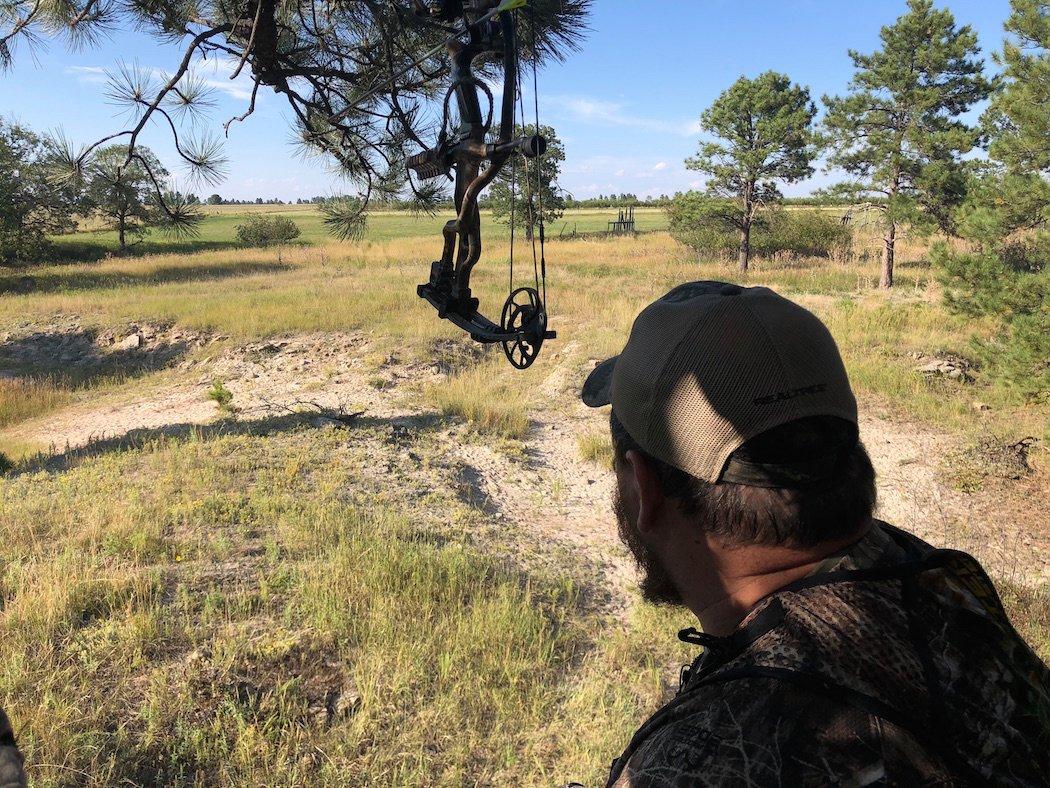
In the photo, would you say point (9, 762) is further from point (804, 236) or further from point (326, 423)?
point (804, 236)

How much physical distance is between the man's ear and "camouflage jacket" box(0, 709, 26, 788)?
3.36 feet

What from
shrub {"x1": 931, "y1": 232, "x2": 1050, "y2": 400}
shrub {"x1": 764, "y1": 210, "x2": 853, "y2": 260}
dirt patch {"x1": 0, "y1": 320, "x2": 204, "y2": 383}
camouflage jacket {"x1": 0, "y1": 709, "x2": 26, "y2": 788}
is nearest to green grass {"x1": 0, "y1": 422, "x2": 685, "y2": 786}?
camouflage jacket {"x1": 0, "y1": 709, "x2": 26, "y2": 788}

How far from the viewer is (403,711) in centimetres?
303

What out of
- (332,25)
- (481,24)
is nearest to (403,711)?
(481,24)

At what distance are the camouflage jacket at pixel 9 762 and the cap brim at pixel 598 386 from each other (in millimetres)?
1247

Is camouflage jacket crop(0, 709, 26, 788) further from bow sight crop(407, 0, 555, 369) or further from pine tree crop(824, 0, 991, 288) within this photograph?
pine tree crop(824, 0, 991, 288)

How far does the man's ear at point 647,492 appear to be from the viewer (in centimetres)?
117

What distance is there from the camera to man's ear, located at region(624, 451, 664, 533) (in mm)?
1168

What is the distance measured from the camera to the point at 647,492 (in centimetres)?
117

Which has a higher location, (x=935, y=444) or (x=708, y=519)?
(x=708, y=519)

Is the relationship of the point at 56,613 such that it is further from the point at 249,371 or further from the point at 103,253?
the point at 103,253

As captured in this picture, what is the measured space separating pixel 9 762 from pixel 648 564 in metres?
1.06

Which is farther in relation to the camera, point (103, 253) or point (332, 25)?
point (103, 253)

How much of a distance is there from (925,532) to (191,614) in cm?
535
